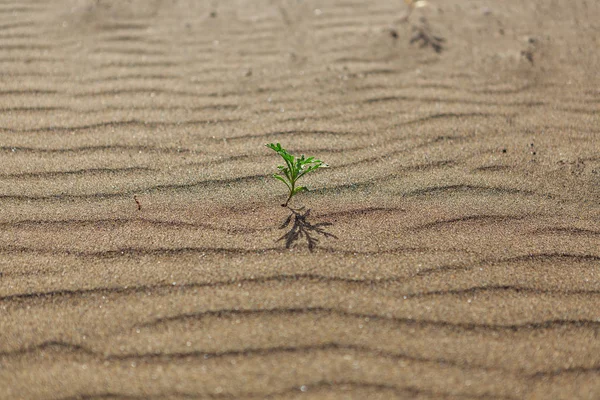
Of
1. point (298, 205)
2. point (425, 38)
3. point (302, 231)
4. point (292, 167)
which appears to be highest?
point (425, 38)

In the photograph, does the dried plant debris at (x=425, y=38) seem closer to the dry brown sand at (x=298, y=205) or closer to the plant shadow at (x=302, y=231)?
the dry brown sand at (x=298, y=205)

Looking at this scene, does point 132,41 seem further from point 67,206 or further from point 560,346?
point 560,346

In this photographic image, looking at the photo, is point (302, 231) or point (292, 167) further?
point (292, 167)

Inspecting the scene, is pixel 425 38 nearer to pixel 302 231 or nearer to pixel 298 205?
pixel 298 205

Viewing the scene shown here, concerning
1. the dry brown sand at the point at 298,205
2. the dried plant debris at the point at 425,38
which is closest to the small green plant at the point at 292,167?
the dry brown sand at the point at 298,205

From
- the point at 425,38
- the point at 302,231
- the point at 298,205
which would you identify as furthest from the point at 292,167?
the point at 425,38

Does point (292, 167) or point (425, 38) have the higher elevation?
point (425, 38)

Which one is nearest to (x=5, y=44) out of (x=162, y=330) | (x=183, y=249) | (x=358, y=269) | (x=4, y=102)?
(x=4, y=102)
